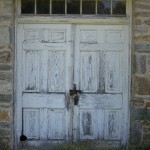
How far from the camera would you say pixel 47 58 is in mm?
7941

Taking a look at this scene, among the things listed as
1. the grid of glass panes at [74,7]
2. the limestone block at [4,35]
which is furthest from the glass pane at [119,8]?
the limestone block at [4,35]

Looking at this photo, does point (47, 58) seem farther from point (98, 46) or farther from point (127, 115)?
point (127, 115)

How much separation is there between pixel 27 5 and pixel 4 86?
145 centimetres

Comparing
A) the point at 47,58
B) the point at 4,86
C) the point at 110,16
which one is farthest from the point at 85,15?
the point at 4,86

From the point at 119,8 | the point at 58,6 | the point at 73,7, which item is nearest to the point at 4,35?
the point at 58,6

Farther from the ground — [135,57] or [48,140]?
[135,57]

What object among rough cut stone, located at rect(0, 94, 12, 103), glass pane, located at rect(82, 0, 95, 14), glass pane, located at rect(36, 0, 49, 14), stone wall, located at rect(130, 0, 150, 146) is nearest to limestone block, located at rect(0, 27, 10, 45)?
glass pane, located at rect(36, 0, 49, 14)

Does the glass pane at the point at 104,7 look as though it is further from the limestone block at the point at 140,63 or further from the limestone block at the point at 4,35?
the limestone block at the point at 4,35

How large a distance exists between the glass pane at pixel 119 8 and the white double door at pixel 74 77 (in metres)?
0.27

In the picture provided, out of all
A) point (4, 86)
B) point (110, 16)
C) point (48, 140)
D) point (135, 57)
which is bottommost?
point (48, 140)

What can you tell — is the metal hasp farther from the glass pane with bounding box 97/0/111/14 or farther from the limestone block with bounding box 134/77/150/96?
the glass pane with bounding box 97/0/111/14

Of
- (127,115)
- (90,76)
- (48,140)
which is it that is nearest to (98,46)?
(90,76)

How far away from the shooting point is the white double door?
7922mm

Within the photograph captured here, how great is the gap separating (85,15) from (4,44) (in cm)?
145
